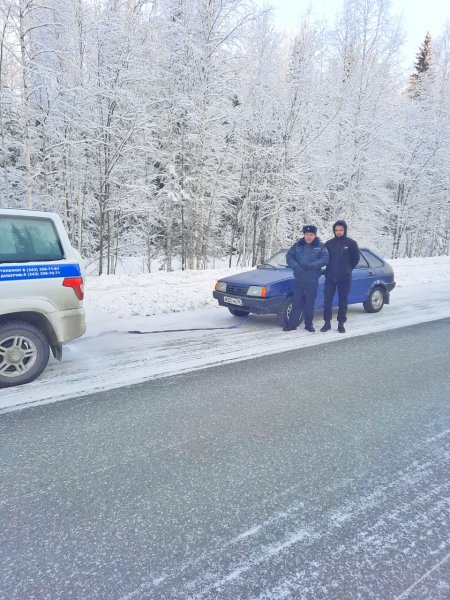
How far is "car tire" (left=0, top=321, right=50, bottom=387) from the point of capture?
4164 millimetres

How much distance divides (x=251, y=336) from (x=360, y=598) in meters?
4.70

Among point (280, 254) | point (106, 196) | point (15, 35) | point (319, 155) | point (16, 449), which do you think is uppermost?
point (15, 35)

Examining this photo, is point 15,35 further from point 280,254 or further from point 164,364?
point 164,364

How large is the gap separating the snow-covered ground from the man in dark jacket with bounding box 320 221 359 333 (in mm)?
441

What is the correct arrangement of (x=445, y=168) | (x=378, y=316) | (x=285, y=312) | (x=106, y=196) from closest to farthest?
(x=285, y=312) → (x=378, y=316) → (x=106, y=196) → (x=445, y=168)

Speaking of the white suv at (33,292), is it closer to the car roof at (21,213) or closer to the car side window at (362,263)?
the car roof at (21,213)

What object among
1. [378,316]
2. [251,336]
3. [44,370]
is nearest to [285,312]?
[251,336]

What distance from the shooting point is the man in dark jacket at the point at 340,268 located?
269 inches

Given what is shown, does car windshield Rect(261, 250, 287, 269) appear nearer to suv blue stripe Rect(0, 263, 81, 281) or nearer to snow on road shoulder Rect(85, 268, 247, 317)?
snow on road shoulder Rect(85, 268, 247, 317)

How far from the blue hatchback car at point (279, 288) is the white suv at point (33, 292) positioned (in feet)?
10.6

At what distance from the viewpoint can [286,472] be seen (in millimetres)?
2729

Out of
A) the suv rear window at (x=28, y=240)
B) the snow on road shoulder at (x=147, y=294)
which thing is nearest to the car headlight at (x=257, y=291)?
the snow on road shoulder at (x=147, y=294)

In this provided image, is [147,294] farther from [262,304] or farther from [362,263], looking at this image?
[362,263]

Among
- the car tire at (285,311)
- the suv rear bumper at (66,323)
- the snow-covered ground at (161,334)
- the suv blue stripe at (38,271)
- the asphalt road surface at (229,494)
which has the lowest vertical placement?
the asphalt road surface at (229,494)
